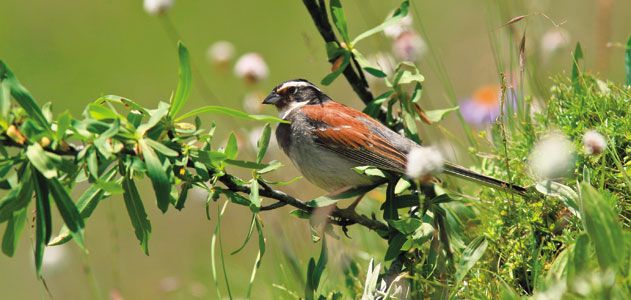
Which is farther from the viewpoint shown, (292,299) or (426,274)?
(292,299)

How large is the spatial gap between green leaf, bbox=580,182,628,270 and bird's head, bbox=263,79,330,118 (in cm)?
200

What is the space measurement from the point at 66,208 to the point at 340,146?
1527mm

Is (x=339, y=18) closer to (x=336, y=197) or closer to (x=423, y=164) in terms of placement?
(x=336, y=197)

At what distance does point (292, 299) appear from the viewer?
11.6 feet

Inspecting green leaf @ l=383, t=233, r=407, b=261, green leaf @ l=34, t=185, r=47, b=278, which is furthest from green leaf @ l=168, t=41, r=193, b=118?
green leaf @ l=383, t=233, r=407, b=261

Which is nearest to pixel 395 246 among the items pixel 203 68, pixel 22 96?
pixel 22 96

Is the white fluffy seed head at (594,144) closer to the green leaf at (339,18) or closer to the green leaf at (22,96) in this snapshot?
the green leaf at (339,18)

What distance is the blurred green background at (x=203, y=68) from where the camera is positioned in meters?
4.36

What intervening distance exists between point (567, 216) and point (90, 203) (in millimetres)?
1550

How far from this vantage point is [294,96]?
442cm

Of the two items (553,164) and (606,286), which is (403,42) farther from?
(606,286)

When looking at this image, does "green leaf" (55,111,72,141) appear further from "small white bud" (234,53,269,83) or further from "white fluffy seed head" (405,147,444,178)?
"small white bud" (234,53,269,83)

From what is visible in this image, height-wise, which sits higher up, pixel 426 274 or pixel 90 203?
pixel 90 203

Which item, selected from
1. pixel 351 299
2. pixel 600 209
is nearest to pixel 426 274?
pixel 351 299
